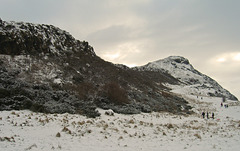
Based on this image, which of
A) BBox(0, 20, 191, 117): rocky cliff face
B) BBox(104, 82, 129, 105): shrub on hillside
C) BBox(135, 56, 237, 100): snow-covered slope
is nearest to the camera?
BBox(0, 20, 191, 117): rocky cliff face

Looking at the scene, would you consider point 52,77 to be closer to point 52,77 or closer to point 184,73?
point 52,77

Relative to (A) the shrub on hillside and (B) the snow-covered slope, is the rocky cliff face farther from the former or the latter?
(B) the snow-covered slope

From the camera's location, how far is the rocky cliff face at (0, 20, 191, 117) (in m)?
18.7

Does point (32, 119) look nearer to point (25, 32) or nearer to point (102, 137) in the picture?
point (102, 137)

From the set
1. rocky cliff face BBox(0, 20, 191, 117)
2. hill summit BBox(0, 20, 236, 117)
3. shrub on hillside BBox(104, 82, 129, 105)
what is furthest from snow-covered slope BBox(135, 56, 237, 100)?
shrub on hillside BBox(104, 82, 129, 105)

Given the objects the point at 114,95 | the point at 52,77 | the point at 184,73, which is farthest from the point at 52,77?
the point at 184,73

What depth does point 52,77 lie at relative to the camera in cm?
2439

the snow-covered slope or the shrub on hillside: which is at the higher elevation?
the snow-covered slope

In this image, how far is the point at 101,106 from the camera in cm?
2308

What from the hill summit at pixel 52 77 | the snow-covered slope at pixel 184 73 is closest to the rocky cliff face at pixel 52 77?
the hill summit at pixel 52 77

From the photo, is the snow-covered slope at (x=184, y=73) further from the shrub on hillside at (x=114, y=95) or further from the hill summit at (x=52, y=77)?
the shrub on hillside at (x=114, y=95)

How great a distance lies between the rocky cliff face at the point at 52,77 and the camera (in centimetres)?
1872

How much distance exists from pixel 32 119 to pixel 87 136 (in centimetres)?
595

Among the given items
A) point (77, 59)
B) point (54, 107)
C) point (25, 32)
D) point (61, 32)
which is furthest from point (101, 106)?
point (61, 32)
